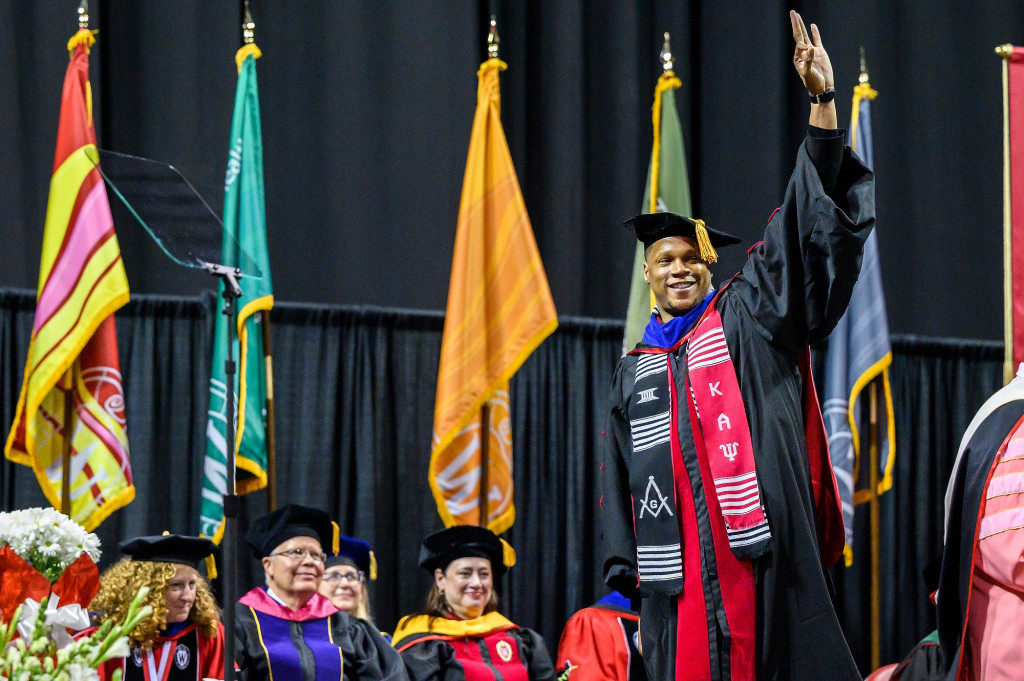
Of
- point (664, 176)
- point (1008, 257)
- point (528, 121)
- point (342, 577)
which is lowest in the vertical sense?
point (342, 577)

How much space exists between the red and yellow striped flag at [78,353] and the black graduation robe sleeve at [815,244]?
9.83ft

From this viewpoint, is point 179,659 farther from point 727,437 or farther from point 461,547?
point 727,437

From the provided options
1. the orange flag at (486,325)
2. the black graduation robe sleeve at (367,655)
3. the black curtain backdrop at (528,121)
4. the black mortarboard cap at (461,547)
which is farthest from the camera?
the black curtain backdrop at (528,121)

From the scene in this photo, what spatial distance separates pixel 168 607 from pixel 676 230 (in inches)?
87.1

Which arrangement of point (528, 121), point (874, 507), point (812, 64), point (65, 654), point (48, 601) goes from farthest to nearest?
point (528, 121)
point (874, 507)
point (812, 64)
point (48, 601)
point (65, 654)

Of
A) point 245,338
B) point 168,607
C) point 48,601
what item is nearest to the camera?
point 48,601

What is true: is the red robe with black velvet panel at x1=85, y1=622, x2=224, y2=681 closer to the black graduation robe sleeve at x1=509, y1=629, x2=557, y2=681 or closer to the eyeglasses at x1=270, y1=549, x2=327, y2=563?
the eyeglasses at x1=270, y1=549, x2=327, y2=563

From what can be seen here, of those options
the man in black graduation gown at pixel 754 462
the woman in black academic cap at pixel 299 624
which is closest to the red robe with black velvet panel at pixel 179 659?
the woman in black academic cap at pixel 299 624

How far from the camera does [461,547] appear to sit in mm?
4875

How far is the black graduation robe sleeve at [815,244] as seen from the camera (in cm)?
255

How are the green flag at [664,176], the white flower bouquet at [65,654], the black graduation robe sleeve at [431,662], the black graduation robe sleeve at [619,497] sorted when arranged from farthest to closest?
1. the green flag at [664,176]
2. the black graduation robe sleeve at [431,662]
3. the black graduation robe sleeve at [619,497]
4. the white flower bouquet at [65,654]

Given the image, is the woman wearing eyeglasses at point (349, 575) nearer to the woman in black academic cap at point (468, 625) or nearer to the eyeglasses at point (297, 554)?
the woman in black academic cap at point (468, 625)

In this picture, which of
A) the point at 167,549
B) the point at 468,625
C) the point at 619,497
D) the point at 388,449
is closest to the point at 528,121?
the point at 388,449

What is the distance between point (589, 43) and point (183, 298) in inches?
102
